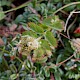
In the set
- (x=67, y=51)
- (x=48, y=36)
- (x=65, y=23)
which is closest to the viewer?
(x=48, y=36)

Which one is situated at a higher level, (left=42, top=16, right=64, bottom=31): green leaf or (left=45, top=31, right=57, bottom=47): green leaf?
(left=42, top=16, right=64, bottom=31): green leaf

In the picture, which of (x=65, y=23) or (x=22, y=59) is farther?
(x=65, y=23)

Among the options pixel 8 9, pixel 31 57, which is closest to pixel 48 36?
pixel 31 57

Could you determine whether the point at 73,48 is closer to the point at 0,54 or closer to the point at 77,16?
the point at 77,16

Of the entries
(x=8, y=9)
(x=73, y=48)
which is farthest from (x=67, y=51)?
(x=8, y=9)

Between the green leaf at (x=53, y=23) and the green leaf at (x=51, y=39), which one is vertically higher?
the green leaf at (x=53, y=23)

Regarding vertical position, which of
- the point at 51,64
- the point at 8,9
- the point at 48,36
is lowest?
the point at 51,64

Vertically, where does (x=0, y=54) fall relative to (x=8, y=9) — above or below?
below

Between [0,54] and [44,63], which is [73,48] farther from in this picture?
[0,54]

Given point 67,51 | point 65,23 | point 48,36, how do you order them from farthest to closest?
point 65,23, point 67,51, point 48,36
